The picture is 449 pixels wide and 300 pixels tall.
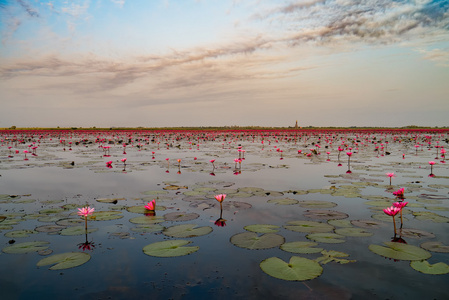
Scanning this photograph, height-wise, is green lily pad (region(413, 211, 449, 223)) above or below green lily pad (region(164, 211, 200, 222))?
above

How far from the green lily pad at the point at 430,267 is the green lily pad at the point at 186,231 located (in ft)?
9.11

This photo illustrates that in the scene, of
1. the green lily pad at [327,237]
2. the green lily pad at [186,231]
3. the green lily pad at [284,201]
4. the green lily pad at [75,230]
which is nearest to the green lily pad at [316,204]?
the green lily pad at [284,201]

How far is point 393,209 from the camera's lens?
Result: 422cm

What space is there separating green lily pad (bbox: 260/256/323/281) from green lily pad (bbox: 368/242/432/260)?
1012mm

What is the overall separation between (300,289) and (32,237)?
3972mm

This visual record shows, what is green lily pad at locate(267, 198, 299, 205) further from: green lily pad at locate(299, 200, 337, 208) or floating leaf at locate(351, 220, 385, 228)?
floating leaf at locate(351, 220, 385, 228)

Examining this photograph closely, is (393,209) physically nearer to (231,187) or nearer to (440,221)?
(440,221)

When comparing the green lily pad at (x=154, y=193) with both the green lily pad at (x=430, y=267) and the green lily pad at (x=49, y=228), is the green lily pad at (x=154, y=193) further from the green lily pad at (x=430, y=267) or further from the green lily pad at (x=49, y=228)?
the green lily pad at (x=430, y=267)

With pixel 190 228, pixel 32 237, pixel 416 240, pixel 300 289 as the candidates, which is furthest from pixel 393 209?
pixel 32 237

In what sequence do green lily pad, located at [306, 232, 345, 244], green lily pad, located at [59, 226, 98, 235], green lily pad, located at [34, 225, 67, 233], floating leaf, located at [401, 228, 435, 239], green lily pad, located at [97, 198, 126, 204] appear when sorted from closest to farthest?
green lily pad, located at [306, 232, 345, 244]
floating leaf, located at [401, 228, 435, 239]
green lily pad, located at [59, 226, 98, 235]
green lily pad, located at [34, 225, 67, 233]
green lily pad, located at [97, 198, 126, 204]

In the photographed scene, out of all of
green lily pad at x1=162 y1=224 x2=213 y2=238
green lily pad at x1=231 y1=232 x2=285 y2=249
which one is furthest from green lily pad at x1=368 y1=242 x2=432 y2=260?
green lily pad at x1=162 y1=224 x2=213 y2=238

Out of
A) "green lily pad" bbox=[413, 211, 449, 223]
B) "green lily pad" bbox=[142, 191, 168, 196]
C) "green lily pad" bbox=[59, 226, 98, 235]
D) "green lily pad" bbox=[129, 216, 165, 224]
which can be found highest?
"green lily pad" bbox=[413, 211, 449, 223]

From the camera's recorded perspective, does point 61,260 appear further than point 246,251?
Result: No

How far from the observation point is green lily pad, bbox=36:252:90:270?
3.41 m
